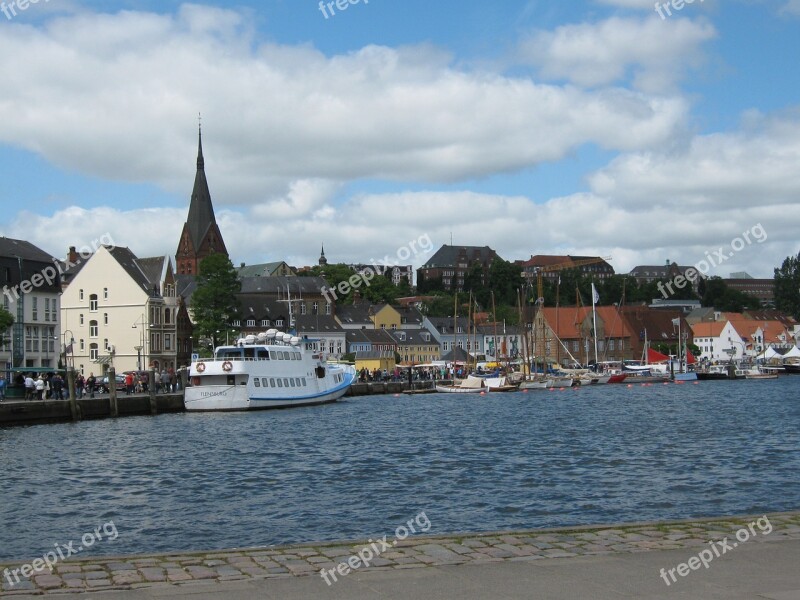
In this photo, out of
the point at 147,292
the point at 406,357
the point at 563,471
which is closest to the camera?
the point at 563,471

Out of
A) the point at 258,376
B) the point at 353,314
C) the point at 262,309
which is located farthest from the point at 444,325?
the point at 258,376

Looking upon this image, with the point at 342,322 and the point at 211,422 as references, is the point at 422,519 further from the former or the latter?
the point at 342,322

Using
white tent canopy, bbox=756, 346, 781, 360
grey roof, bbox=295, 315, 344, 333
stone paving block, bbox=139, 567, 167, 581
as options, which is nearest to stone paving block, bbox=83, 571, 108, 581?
stone paving block, bbox=139, 567, 167, 581

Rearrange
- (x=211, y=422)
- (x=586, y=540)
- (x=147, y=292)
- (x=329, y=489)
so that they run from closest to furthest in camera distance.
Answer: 1. (x=586, y=540)
2. (x=329, y=489)
3. (x=211, y=422)
4. (x=147, y=292)

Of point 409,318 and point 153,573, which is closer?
point 153,573

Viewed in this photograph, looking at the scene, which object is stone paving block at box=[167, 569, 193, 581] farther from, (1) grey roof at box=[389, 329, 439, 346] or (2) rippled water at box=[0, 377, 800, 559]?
(1) grey roof at box=[389, 329, 439, 346]

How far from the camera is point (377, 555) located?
1300 centimetres

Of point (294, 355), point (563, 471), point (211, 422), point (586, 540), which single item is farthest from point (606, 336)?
point (586, 540)

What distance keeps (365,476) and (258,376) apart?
135ft

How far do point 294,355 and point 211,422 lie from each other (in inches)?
703

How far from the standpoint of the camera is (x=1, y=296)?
83.6m

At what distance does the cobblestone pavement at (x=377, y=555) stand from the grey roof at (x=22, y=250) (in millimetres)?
77044

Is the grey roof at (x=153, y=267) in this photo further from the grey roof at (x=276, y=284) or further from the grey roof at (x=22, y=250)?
the grey roof at (x=276, y=284)

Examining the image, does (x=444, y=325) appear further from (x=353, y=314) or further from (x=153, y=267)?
(x=153, y=267)
